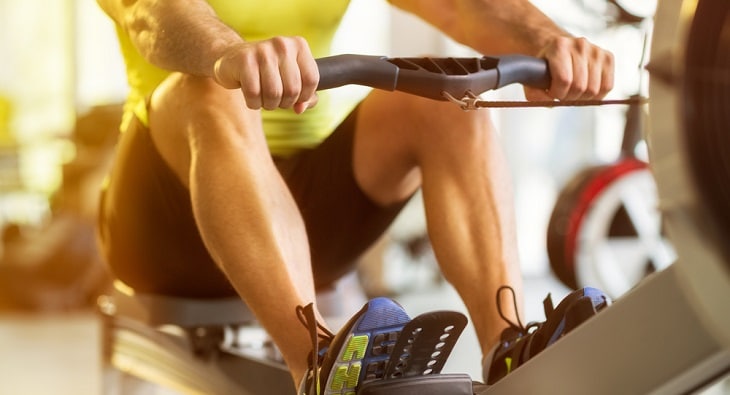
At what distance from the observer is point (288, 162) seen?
4.69 ft

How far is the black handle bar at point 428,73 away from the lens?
0.98m

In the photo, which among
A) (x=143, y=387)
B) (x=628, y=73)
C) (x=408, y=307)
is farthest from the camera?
(x=408, y=307)

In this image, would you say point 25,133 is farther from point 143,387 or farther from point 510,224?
point 510,224

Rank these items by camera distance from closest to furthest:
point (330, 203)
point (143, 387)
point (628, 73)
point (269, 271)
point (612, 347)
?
point (612, 347) < point (269, 271) < point (330, 203) < point (143, 387) < point (628, 73)

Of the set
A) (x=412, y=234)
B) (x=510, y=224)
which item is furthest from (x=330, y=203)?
(x=412, y=234)

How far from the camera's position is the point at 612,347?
0.91m

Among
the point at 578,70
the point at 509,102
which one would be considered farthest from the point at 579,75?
the point at 509,102

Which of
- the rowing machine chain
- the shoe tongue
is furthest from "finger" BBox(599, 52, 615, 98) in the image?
the shoe tongue

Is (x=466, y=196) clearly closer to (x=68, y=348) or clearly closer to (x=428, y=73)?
(x=428, y=73)

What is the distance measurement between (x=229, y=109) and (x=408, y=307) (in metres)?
2.46

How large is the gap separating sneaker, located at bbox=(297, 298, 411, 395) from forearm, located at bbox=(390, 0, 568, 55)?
0.37 m

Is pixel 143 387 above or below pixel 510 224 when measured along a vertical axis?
below

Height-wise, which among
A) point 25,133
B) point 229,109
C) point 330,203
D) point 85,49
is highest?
point 229,109

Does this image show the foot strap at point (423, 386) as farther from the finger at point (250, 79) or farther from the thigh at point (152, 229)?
the thigh at point (152, 229)
